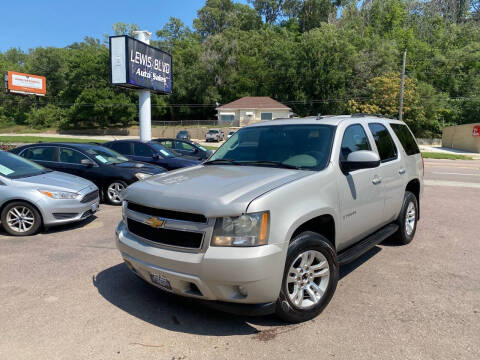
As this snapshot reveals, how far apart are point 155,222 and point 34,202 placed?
147 inches

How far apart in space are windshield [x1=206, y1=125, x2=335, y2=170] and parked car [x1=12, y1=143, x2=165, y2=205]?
4495 mm

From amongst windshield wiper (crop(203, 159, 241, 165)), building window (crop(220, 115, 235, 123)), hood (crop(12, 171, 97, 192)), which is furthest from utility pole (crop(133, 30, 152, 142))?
building window (crop(220, 115, 235, 123))

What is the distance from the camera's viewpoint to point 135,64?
A: 20562 mm

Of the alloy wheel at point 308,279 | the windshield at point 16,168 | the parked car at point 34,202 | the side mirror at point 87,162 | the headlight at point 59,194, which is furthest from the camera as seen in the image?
the side mirror at point 87,162

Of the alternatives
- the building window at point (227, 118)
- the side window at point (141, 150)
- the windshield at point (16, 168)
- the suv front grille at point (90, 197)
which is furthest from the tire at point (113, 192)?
the building window at point (227, 118)

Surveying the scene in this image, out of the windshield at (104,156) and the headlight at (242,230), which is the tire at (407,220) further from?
the windshield at (104,156)

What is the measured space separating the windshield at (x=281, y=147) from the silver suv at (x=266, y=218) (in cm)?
→ 1

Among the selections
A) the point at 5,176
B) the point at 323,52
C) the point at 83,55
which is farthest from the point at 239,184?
the point at 83,55

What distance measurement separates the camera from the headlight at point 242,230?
279 cm

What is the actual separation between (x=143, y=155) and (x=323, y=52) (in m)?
53.4

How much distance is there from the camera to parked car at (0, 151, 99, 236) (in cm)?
579

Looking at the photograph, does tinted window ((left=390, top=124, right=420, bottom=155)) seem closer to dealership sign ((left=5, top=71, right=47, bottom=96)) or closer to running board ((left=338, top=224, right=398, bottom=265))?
running board ((left=338, top=224, right=398, bottom=265))

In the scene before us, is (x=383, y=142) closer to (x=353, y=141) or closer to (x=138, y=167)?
(x=353, y=141)

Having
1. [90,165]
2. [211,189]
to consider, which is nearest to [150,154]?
[90,165]
